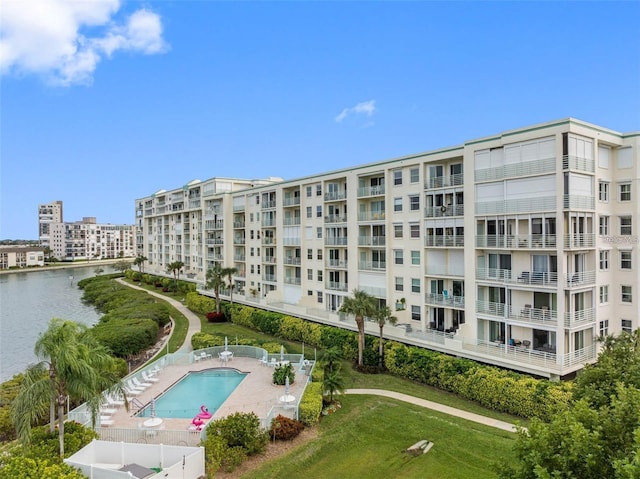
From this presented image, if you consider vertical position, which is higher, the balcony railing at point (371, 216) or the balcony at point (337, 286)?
the balcony railing at point (371, 216)

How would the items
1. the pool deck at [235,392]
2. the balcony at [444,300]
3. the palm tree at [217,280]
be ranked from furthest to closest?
the palm tree at [217,280] → the balcony at [444,300] → the pool deck at [235,392]

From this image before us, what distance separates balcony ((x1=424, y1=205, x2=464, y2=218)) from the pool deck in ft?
48.6

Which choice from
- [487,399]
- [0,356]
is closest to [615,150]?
[487,399]

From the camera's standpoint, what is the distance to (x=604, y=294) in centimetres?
2691

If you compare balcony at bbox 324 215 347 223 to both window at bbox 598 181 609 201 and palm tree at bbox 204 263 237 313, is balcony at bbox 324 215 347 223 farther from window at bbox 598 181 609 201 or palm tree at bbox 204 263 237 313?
window at bbox 598 181 609 201

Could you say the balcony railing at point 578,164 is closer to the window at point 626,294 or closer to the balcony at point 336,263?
the window at point 626,294

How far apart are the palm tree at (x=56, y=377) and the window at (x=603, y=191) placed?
28.9 m

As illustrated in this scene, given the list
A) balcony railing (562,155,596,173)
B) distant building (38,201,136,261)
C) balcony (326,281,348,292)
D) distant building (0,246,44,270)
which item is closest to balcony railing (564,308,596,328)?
balcony railing (562,155,596,173)

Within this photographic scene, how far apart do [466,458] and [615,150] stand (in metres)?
21.3

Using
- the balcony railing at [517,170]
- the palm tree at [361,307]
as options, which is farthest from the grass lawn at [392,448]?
the balcony railing at [517,170]

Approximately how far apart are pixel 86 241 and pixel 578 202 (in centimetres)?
18001

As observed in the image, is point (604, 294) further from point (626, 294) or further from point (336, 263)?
point (336, 263)

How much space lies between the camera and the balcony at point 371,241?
118 ft

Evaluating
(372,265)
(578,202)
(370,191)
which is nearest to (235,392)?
(372,265)
